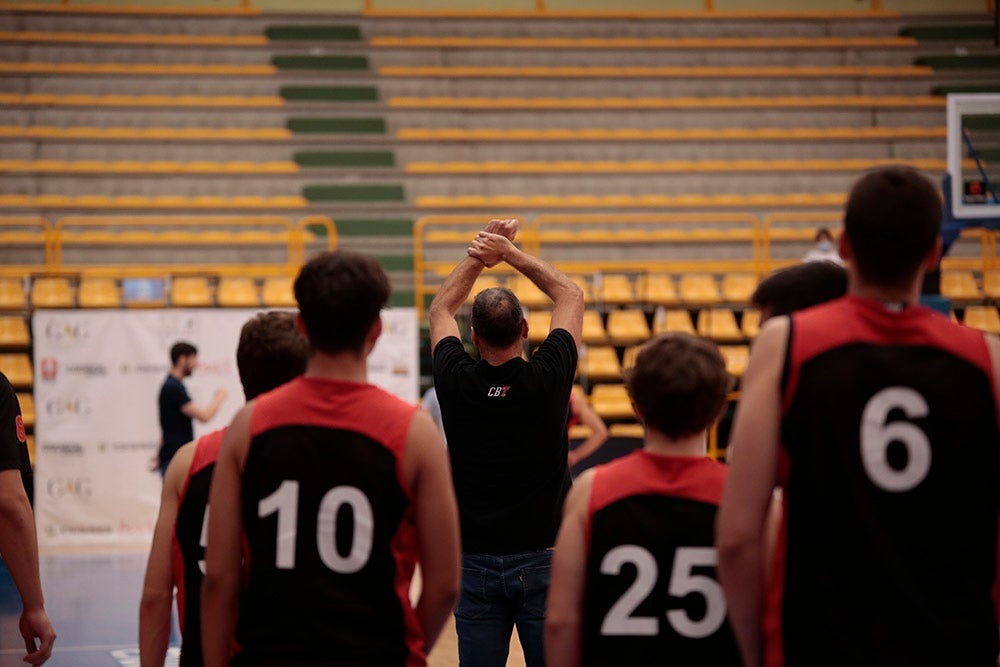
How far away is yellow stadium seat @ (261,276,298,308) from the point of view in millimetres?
14016

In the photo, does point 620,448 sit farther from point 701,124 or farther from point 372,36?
point 372,36

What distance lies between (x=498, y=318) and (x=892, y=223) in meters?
1.86

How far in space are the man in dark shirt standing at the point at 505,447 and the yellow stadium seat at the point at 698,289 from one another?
37.2 ft

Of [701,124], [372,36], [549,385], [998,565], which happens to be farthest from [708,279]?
[998,565]

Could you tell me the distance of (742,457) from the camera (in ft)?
7.66

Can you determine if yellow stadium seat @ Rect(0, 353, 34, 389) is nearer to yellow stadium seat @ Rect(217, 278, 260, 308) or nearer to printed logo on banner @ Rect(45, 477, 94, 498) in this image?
printed logo on banner @ Rect(45, 477, 94, 498)

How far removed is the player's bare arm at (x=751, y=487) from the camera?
7.66ft

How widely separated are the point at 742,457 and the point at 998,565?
1.89 feet

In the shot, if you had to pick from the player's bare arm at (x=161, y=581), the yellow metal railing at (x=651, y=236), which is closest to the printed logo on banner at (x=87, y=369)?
the yellow metal railing at (x=651, y=236)

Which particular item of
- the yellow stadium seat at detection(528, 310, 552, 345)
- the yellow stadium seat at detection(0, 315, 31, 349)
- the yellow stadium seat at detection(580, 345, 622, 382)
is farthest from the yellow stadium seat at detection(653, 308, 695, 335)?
the yellow stadium seat at detection(0, 315, 31, 349)

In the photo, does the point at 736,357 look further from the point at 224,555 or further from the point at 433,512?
the point at 224,555

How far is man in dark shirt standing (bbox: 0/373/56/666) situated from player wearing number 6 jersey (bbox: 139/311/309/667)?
A: 3.11 ft

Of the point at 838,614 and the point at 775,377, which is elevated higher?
the point at 775,377

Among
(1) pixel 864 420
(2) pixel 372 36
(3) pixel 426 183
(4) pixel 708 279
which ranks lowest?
(1) pixel 864 420
